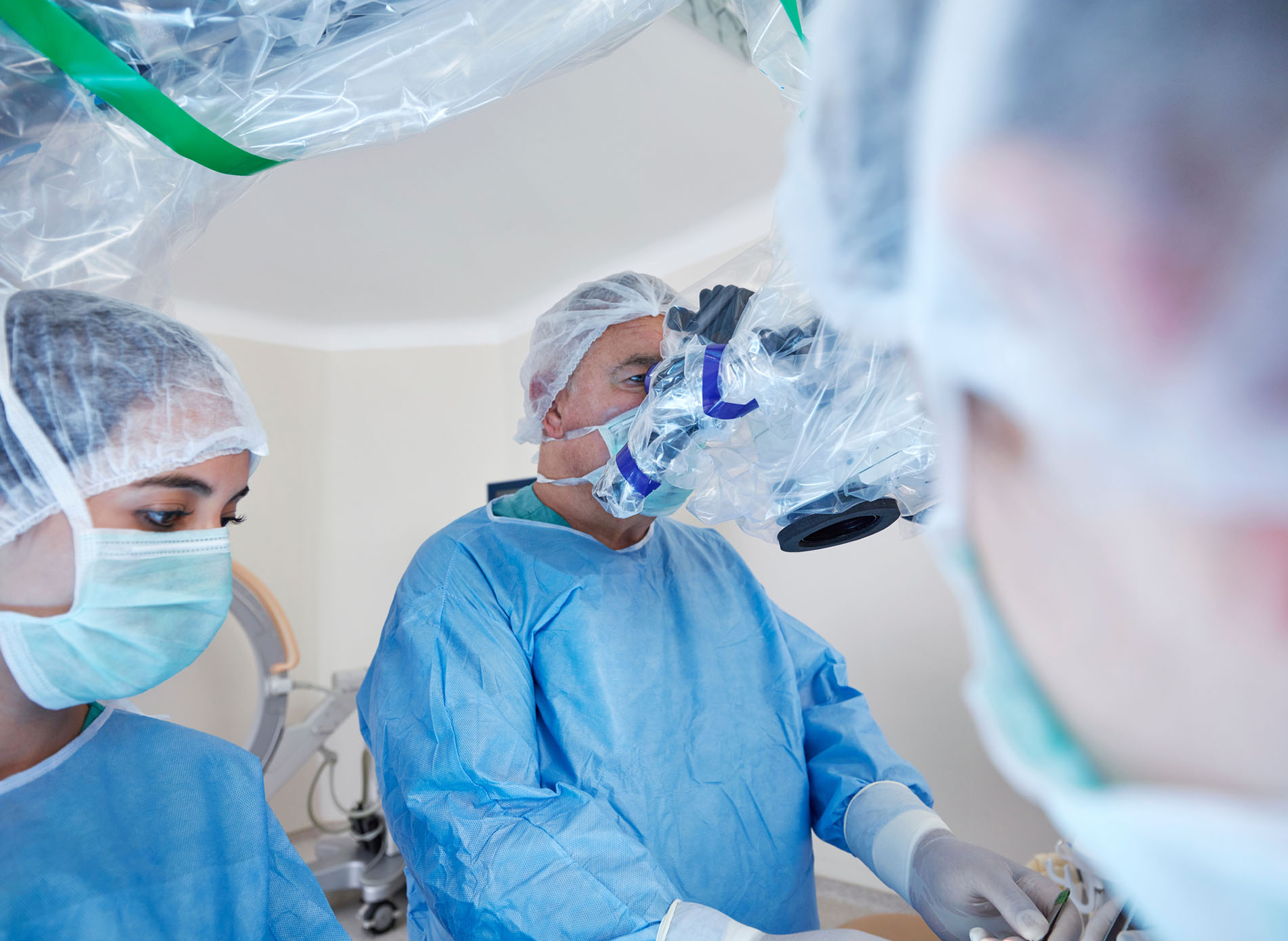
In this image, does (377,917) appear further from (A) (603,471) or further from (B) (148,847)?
(A) (603,471)

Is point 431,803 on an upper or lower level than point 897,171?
lower

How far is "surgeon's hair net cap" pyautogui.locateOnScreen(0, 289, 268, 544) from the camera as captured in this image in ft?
2.40

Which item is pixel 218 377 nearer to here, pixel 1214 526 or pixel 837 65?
pixel 837 65

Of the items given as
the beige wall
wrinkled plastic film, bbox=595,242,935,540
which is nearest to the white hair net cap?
wrinkled plastic film, bbox=595,242,935,540

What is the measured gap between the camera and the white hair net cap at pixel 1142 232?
0.70 feet

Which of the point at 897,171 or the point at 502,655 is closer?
the point at 897,171

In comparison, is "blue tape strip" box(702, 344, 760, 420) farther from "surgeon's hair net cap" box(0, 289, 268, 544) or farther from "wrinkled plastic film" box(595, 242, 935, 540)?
"surgeon's hair net cap" box(0, 289, 268, 544)

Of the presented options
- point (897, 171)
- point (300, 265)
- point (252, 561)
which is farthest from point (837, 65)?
point (252, 561)

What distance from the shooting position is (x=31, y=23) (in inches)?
26.3

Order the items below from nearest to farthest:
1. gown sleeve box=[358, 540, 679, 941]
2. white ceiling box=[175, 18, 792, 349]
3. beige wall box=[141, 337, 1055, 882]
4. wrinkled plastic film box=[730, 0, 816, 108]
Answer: wrinkled plastic film box=[730, 0, 816, 108] → gown sleeve box=[358, 540, 679, 941] → white ceiling box=[175, 18, 792, 349] → beige wall box=[141, 337, 1055, 882]

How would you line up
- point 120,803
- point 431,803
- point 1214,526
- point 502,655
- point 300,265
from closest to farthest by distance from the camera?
point 1214,526 → point 120,803 → point 431,803 → point 502,655 → point 300,265

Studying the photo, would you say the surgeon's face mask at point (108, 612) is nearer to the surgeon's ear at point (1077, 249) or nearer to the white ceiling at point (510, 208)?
the surgeon's ear at point (1077, 249)

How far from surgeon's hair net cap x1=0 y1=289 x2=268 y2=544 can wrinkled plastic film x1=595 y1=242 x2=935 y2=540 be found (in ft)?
1.74

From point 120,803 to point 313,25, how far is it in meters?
0.86
